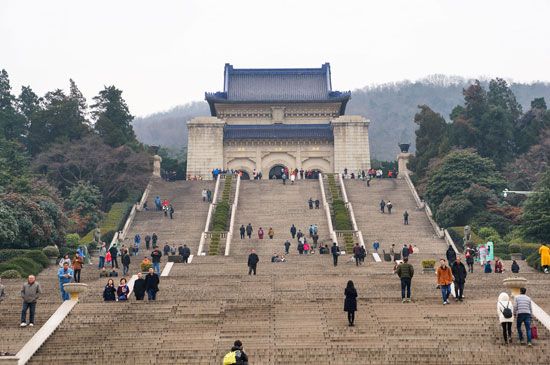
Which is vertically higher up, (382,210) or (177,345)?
(382,210)

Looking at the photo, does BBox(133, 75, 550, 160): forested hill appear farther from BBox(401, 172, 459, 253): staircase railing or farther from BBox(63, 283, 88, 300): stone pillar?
BBox(63, 283, 88, 300): stone pillar

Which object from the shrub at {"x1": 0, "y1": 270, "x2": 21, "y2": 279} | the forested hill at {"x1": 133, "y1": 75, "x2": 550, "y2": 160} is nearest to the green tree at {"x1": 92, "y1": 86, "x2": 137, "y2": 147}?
the shrub at {"x1": 0, "y1": 270, "x2": 21, "y2": 279}

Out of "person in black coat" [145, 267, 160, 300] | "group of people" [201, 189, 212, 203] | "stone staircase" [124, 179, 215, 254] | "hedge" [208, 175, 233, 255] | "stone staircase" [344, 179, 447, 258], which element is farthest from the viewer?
"group of people" [201, 189, 212, 203]

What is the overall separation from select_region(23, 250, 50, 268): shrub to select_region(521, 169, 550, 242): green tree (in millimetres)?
19114

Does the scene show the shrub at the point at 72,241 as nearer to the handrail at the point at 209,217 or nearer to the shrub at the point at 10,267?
the handrail at the point at 209,217

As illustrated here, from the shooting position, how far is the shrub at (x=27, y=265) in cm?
3161

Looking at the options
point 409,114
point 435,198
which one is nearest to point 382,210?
point 435,198

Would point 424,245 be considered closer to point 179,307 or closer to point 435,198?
point 435,198

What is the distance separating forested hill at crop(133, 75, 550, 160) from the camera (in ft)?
433

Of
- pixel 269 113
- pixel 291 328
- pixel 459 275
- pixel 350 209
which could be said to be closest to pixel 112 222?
pixel 350 209

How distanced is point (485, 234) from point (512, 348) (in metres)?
24.7

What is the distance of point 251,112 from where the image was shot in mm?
73312

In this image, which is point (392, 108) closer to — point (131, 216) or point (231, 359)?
point (131, 216)

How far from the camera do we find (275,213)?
50.0 meters
